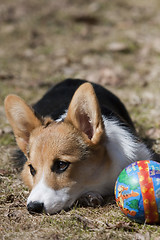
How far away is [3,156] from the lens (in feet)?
14.8

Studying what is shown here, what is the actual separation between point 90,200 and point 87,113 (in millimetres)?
777

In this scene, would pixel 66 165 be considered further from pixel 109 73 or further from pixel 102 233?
pixel 109 73

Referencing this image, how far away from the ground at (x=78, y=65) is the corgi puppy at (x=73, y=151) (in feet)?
0.57

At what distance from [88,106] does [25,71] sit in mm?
4389

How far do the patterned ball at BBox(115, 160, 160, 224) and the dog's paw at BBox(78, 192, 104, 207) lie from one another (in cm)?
35

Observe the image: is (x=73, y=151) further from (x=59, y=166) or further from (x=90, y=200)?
(x=90, y=200)

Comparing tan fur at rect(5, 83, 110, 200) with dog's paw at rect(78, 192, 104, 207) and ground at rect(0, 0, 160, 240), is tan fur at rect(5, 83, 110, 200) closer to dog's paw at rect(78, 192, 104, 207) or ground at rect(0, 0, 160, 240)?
dog's paw at rect(78, 192, 104, 207)

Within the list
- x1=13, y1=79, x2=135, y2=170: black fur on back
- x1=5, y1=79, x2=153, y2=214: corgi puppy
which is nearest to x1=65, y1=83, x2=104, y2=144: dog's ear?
x1=5, y1=79, x2=153, y2=214: corgi puppy

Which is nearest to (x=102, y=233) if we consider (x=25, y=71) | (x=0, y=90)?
(x=0, y=90)

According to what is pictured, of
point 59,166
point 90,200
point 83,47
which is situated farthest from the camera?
point 83,47

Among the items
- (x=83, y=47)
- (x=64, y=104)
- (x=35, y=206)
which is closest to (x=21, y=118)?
(x=64, y=104)

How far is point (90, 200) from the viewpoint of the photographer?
3303 millimetres

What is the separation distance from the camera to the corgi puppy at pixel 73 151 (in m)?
3.14

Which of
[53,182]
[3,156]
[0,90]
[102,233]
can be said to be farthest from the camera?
[0,90]
